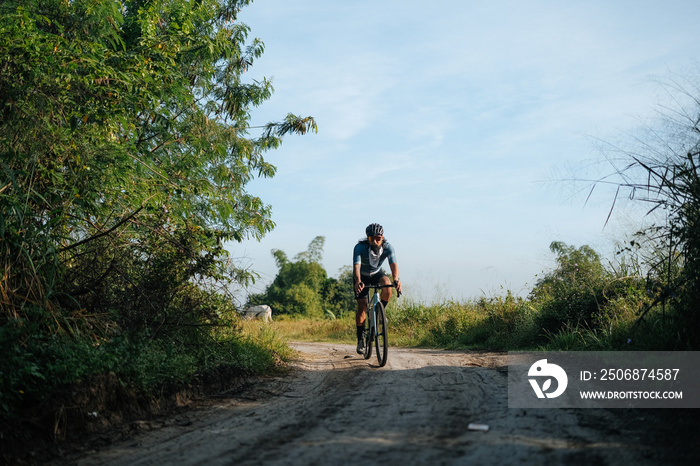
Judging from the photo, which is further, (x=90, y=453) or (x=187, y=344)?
(x=187, y=344)

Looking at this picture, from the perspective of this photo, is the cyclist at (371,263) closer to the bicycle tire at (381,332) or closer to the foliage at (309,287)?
the bicycle tire at (381,332)

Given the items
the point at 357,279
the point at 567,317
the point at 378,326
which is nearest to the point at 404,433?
the point at 378,326

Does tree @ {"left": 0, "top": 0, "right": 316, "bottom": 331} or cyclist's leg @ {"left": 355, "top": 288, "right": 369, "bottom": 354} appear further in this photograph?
cyclist's leg @ {"left": 355, "top": 288, "right": 369, "bottom": 354}

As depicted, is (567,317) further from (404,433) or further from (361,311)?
(404,433)

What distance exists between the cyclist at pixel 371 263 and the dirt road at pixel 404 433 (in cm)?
262

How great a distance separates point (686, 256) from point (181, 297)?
6.45 meters

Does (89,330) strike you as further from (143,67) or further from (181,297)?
(143,67)

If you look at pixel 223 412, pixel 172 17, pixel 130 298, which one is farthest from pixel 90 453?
pixel 172 17

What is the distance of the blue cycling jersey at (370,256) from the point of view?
8906 millimetres

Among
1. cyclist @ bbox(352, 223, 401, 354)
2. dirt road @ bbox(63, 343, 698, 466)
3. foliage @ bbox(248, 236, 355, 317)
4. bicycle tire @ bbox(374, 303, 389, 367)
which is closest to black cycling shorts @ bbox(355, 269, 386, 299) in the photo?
cyclist @ bbox(352, 223, 401, 354)

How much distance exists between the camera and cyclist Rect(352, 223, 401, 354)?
876 centimetres

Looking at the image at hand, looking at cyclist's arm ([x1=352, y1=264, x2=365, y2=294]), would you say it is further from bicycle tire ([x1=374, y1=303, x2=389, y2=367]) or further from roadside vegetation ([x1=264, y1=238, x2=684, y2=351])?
roadside vegetation ([x1=264, y1=238, x2=684, y2=351])

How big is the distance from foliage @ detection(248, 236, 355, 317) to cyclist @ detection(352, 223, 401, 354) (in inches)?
1141

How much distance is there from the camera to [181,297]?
7637 mm
